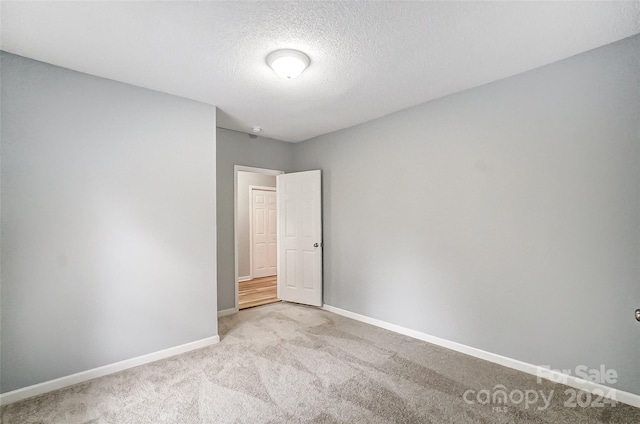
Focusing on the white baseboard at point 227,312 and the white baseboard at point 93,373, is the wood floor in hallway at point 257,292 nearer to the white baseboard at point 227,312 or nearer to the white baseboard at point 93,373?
the white baseboard at point 227,312

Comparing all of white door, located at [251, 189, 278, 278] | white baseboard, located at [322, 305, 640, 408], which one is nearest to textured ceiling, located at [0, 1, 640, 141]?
white baseboard, located at [322, 305, 640, 408]

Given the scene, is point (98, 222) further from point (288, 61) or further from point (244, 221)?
point (244, 221)

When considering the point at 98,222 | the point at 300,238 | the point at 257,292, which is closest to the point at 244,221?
the point at 257,292

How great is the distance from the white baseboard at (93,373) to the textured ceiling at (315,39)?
8.38ft

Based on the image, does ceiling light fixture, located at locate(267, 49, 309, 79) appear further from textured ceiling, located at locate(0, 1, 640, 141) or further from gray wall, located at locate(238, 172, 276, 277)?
gray wall, located at locate(238, 172, 276, 277)

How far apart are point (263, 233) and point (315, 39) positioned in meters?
5.45

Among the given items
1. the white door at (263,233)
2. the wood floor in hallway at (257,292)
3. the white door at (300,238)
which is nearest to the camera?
the white door at (300,238)

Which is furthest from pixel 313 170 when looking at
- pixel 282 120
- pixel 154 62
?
pixel 154 62

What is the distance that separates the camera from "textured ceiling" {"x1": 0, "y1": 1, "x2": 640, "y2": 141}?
1.87m

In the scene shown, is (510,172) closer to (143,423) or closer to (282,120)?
(282,120)

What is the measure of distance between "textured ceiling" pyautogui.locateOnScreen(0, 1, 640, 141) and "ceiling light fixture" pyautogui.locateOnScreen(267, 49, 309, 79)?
0.21ft

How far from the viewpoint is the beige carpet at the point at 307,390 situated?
6.74 feet

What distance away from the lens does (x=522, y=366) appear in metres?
2.62

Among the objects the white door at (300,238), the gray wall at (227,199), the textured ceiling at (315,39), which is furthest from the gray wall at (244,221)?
the textured ceiling at (315,39)
